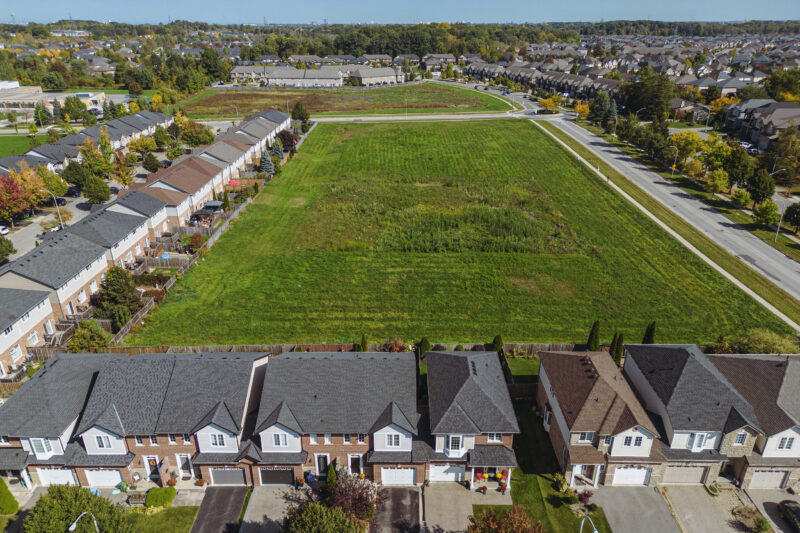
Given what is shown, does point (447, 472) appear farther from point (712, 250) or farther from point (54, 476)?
point (712, 250)

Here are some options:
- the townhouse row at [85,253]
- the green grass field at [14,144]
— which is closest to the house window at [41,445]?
the townhouse row at [85,253]

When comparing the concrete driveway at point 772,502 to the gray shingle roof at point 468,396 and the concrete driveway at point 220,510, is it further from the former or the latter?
the concrete driveway at point 220,510

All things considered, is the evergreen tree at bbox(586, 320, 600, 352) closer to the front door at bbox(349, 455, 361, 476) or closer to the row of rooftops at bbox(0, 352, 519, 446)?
the row of rooftops at bbox(0, 352, 519, 446)

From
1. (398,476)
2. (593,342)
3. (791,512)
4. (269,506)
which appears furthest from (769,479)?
(269,506)

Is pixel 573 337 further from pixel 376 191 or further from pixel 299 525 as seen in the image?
pixel 376 191

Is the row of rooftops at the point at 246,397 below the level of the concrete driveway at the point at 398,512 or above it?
above

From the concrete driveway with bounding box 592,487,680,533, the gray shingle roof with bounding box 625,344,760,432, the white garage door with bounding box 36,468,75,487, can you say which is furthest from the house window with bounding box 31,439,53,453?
the gray shingle roof with bounding box 625,344,760,432
